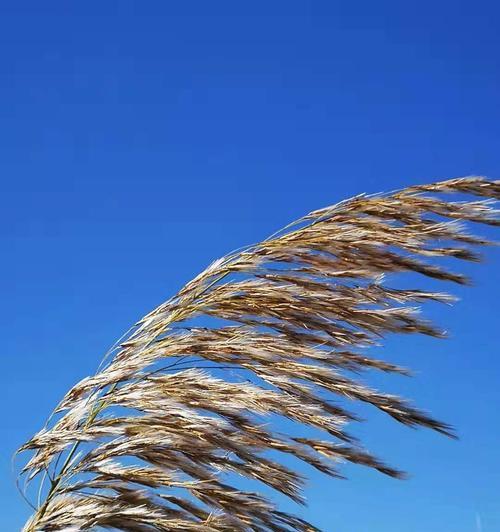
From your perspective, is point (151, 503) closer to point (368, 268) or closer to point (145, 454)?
point (145, 454)

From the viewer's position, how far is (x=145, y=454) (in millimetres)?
2352

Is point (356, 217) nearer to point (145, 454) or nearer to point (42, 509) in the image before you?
point (145, 454)

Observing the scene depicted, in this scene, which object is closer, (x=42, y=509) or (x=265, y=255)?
(x=42, y=509)

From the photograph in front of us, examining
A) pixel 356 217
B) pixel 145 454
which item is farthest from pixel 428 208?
pixel 145 454

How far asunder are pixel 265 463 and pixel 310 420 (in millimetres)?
147

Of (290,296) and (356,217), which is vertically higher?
(356,217)

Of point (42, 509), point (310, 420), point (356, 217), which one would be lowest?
point (42, 509)

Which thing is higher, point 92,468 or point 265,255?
point 265,255

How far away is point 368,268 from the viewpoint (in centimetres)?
252

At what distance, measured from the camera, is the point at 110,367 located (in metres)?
2.48

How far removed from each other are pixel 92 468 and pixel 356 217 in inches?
37.2

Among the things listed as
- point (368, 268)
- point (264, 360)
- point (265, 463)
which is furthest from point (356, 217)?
point (265, 463)

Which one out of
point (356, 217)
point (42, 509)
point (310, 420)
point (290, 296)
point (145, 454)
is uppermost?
point (356, 217)

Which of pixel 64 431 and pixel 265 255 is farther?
pixel 265 255
